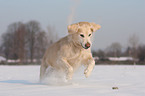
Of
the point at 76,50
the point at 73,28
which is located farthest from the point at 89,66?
the point at 73,28

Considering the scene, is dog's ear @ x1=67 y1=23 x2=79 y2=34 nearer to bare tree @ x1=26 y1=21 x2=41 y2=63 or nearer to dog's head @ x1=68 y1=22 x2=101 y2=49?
dog's head @ x1=68 y1=22 x2=101 y2=49

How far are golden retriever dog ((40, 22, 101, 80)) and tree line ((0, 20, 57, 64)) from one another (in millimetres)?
32569

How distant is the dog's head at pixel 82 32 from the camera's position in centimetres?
507

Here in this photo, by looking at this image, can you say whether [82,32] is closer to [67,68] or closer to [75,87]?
[67,68]

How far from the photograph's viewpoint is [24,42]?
4134 centimetres

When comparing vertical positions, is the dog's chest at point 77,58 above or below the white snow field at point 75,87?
above

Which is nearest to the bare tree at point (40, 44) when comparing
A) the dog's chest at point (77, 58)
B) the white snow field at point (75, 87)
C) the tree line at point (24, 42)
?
the tree line at point (24, 42)

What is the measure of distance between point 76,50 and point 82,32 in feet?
1.61

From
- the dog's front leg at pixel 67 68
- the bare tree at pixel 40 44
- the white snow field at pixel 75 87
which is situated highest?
the dog's front leg at pixel 67 68

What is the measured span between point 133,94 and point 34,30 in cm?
4183

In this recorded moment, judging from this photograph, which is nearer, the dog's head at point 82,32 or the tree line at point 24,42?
the dog's head at point 82,32

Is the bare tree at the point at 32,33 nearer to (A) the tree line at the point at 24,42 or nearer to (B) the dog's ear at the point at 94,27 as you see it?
(A) the tree line at the point at 24,42

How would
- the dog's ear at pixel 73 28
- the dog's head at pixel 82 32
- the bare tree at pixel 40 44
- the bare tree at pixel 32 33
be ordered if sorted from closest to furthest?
the dog's head at pixel 82 32, the dog's ear at pixel 73 28, the bare tree at pixel 40 44, the bare tree at pixel 32 33

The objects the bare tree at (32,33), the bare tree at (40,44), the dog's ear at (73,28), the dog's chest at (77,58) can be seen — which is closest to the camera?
the dog's ear at (73,28)
